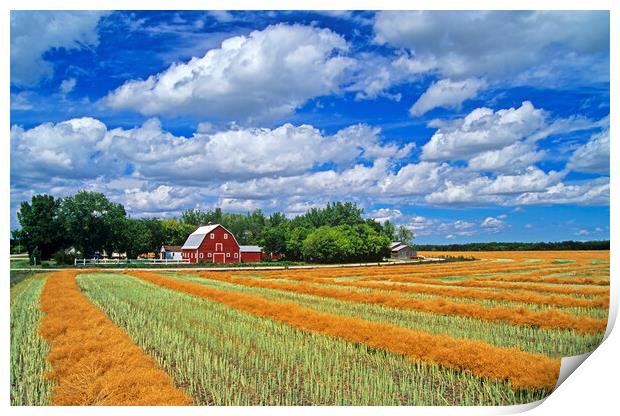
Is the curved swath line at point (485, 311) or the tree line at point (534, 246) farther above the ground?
the tree line at point (534, 246)

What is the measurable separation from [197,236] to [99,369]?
6.45 meters

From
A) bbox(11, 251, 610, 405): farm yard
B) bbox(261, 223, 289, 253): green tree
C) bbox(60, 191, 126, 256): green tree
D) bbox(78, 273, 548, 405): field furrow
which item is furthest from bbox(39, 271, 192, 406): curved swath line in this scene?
bbox(261, 223, 289, 253): green tree

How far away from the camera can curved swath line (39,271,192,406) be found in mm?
6391

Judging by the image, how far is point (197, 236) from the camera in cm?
1329

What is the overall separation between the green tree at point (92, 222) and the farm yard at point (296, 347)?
94 cm

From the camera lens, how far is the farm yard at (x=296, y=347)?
664 cm

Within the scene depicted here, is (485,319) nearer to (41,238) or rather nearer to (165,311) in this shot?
(165,311)

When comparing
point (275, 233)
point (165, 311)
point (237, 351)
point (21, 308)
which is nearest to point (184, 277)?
point (275, 233)

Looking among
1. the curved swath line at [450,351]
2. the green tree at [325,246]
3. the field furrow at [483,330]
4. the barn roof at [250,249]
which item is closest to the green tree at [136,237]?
the curved swath line at [450,351]

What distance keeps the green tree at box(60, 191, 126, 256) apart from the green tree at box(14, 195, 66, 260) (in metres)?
0.13

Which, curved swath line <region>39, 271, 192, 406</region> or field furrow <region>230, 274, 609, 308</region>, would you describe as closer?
curved swath line <region>39, 271, 192, 406</region>

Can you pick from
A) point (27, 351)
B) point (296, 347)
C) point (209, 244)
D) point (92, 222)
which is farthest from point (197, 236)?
point (27, 351)

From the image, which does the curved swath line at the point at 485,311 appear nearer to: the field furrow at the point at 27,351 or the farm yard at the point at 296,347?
the farm yard at the point at 296,347

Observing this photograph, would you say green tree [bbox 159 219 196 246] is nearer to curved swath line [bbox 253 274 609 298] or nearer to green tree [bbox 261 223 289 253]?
green tree [bbox 261 223 289 253]
